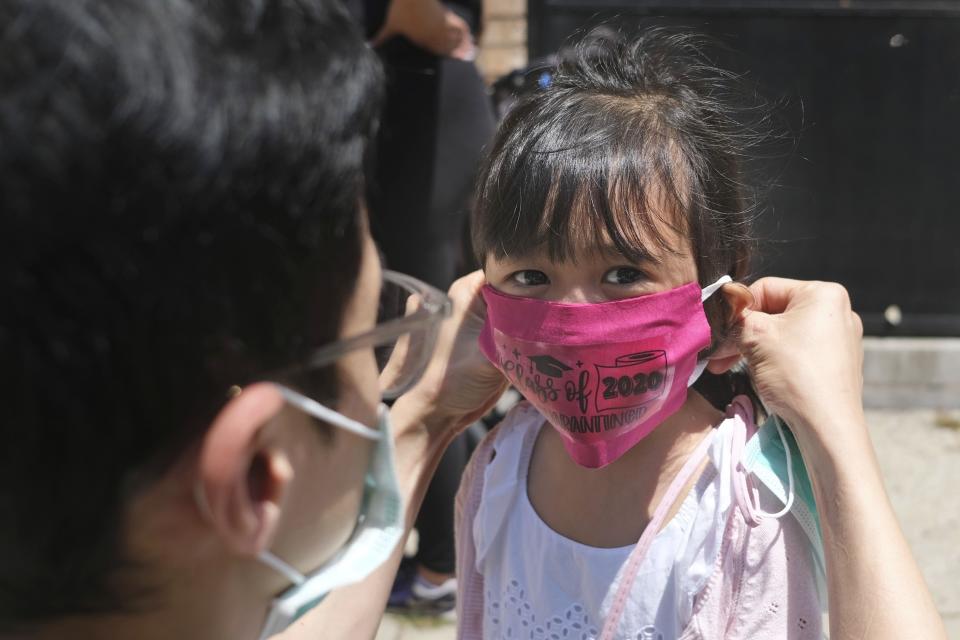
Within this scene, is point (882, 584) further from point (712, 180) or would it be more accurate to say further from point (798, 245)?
point (798, 245)

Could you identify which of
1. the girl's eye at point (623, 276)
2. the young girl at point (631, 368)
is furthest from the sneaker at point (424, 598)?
the girl's eye at point (623, 276)

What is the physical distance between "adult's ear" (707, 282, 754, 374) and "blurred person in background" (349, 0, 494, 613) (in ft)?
4.69

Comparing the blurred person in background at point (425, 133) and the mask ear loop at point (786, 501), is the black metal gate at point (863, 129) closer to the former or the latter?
the blurred person in background at point (425, 133)

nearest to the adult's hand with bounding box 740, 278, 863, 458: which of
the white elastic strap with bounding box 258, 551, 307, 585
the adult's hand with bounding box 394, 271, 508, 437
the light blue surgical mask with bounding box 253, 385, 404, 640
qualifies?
the adult's hand with bounding box 394, 271, 508, 437

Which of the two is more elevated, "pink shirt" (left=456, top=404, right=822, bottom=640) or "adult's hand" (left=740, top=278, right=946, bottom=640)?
"adult's hand" (left=740, top=278, right=946, bottom=640)

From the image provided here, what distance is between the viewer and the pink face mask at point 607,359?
1561 mm

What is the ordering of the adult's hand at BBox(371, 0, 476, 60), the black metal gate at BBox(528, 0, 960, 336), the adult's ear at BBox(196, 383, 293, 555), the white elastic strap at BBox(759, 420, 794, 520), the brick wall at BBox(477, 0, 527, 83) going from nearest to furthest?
the adult's ear at BBox(196, 383, 293, 555) → the white elastic strap at BBox(759, 420, 794, 520) → the adult's hand at BBox(371, 0, 476, 60) → the black metal gate at BBox(528, 0, 960, 336) → the brick wall at BBox(477, 0, 527, 83)

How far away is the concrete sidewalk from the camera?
3.30m

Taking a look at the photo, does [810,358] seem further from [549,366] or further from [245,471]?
[245,471]

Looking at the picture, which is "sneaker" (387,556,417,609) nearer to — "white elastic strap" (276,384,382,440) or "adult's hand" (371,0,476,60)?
"adult's hand" (371,0,476,60)

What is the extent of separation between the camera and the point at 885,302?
5000 mm

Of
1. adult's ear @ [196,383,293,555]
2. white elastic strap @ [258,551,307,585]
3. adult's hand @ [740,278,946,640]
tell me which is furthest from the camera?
adult's hand @ [740,278,946,640]

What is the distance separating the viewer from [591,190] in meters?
1.53

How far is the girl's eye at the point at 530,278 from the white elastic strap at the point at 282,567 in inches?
26.2
